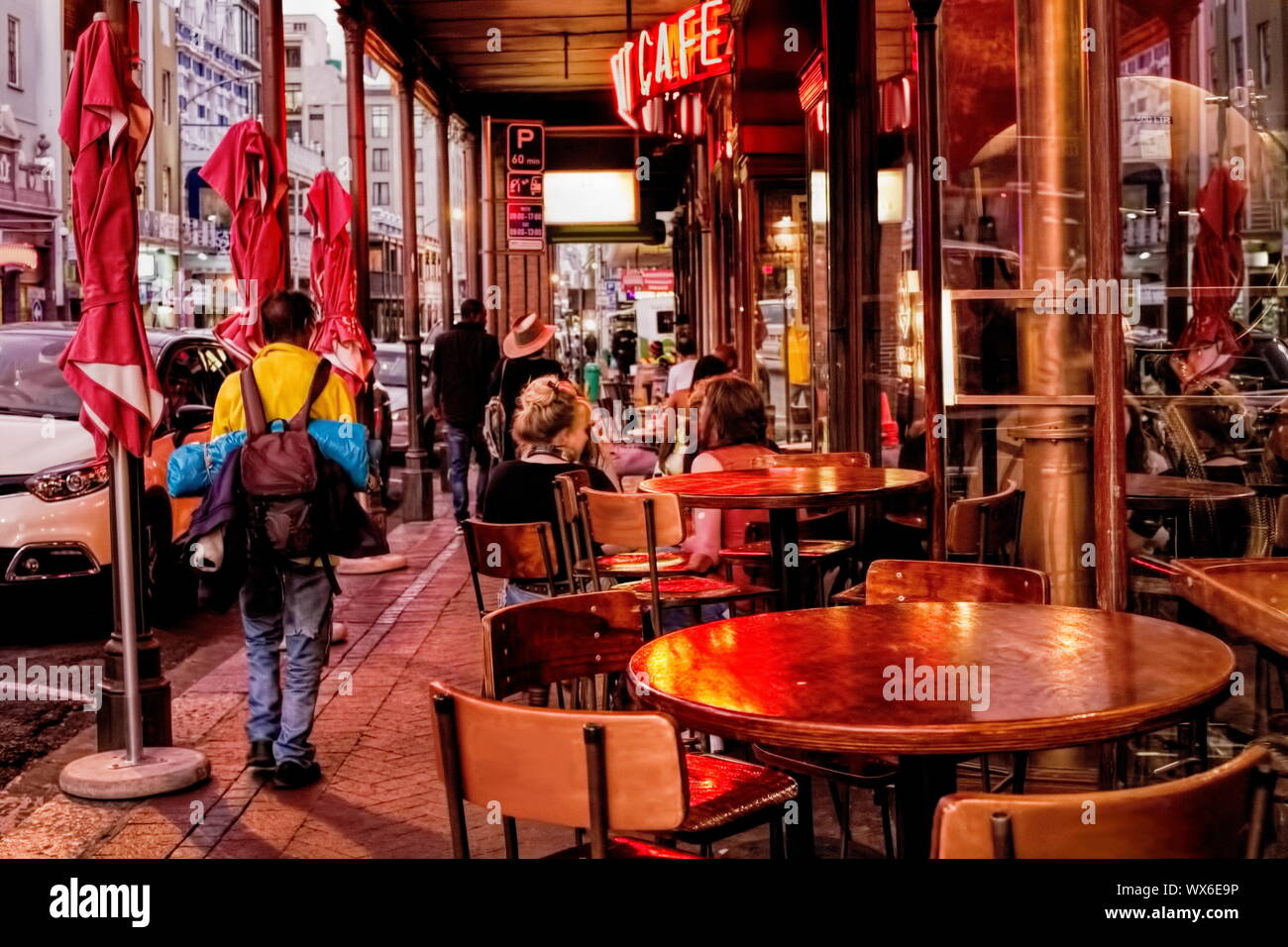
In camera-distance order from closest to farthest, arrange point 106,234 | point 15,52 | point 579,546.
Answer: point 106,234
point 579,546
point 15,52

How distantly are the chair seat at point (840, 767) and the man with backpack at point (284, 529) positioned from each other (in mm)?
2110

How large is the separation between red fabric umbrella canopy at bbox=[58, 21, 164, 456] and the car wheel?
11.9ft

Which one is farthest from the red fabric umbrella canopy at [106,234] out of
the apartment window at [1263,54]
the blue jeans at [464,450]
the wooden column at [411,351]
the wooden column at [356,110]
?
the wooden column at [411,351]

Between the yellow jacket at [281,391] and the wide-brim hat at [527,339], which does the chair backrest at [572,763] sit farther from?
the wide-brim hat at [527,339]

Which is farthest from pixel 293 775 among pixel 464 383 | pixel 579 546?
pixel 464 383

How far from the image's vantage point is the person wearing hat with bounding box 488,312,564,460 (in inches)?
439

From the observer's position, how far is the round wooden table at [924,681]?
2.65 meters

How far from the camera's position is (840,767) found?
4.23m

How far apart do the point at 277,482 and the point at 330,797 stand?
1.16 meters

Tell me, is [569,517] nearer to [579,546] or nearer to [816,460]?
[579,546]

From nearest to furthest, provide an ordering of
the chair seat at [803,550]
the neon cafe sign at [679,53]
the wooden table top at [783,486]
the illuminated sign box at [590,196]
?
the wooden table top at [783,486] → the chair seat at [803,550] → the neon cafe sign at [679,53] → the illuminated sign box at [590,196]

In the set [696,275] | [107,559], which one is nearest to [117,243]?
[107,559]
